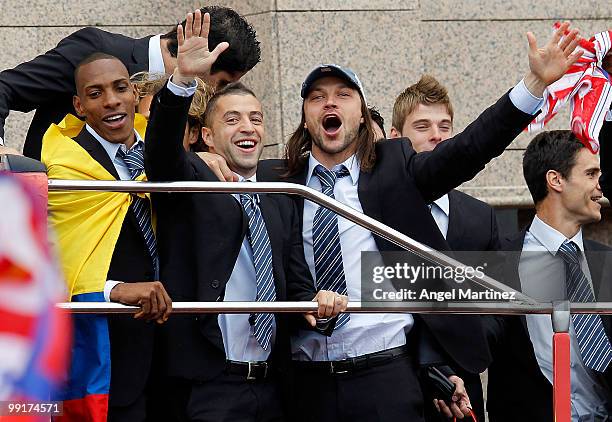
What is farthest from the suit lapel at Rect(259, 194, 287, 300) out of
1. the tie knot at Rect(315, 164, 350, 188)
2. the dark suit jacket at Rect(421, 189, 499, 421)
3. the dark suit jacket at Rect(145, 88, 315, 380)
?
the dark suit jacket at Rect(421, 189, 499, 421)

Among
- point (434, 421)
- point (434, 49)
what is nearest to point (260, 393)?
point (434, 421)

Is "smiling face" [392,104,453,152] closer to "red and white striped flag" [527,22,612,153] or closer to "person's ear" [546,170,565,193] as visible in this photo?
"person's ear" [546,170,565,193]

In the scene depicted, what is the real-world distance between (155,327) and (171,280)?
7.4 inches

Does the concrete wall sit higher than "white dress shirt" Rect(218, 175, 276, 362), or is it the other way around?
the concrete wall

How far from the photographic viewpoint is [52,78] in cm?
596

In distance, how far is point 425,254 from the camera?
516 centimetres

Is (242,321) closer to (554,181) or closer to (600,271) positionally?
(600,271)

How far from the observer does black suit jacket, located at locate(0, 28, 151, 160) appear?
5.93 metres

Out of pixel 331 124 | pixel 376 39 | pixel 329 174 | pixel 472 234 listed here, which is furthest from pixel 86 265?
pixel 376 39

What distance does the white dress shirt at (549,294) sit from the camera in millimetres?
5863

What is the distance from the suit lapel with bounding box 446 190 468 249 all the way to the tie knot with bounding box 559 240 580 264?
441 mm

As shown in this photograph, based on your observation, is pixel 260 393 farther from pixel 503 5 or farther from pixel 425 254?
pixel 503 5

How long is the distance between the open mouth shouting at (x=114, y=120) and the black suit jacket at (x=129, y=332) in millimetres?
177

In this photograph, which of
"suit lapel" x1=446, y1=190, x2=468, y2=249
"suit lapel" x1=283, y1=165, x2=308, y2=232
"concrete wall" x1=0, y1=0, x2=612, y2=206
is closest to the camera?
"suit lapel" x1=283, y1=165, x2=308, y2=232
